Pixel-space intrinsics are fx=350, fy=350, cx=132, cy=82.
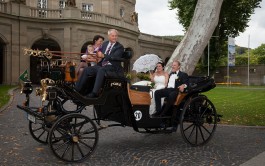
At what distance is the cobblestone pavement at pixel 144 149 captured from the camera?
254 inches

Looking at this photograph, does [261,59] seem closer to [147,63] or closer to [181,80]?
[147,63]

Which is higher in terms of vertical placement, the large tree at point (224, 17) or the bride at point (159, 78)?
the large tree at point (224, 17)

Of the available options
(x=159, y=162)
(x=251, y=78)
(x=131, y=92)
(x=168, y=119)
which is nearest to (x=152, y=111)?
(x=168, y=119)

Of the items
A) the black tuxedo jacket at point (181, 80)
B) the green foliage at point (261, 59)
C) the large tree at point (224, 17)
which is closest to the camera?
the black tuxedo jacket at point (181, 80)

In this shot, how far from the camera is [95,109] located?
744 cm

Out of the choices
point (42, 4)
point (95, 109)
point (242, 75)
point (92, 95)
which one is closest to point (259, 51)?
point (242, 75)

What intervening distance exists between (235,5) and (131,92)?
39116mm

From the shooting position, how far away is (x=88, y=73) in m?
6.94

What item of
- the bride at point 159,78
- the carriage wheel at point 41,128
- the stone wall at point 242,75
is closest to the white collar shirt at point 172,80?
the bride at point 159,78

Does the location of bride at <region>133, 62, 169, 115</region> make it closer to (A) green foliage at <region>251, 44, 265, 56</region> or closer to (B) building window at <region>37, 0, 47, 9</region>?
(B) building window at <region>37, 0, 47, 9</region>

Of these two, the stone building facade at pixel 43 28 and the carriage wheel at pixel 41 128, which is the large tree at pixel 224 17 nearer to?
the stone building facade at pixel 43 28

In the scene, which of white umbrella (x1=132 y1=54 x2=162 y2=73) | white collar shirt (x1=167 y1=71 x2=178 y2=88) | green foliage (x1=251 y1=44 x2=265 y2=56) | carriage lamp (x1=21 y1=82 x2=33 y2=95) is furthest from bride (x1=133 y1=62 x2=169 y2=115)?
green foliage (x1=251 y1=44 x2=265 y2=56)

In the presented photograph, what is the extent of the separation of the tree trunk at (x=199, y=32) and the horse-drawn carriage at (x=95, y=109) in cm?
289

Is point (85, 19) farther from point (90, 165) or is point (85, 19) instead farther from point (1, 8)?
point (90, 165)
